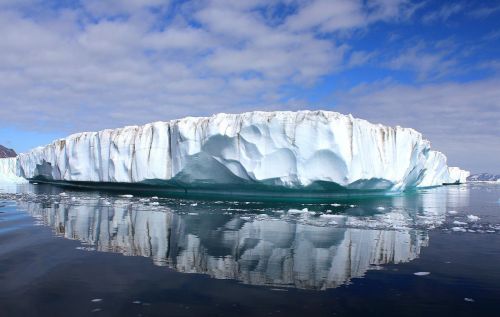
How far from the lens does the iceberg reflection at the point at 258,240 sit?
19.6 ft

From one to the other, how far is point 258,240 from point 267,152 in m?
9.45

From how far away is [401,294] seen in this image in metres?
4.93

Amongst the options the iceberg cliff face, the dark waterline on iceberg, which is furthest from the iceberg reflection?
the dark waterline on iceberg

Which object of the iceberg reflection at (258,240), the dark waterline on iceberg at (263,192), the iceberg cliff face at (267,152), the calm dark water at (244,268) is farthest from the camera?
the dark waterline on iceberg at (263,192)

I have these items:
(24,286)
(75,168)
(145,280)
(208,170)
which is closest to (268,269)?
(145,280)

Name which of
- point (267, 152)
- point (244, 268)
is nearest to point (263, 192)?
point (267, 152)

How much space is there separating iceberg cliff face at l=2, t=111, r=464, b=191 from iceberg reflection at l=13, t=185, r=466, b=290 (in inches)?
168

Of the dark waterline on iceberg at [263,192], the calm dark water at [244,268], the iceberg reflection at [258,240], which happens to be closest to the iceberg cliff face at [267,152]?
the dark waterline on iceberg at [263,192]

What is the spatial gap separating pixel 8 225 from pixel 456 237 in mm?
10143

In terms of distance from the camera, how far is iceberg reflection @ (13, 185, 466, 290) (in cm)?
598

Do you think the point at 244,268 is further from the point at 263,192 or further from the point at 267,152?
the point at 263,192

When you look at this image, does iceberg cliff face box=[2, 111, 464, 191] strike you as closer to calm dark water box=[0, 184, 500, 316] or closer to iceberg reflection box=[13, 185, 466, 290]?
iceberg reflection box=[13, 185, 466, 290]

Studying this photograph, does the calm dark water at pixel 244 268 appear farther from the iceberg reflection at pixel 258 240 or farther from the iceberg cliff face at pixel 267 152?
the iceberg cliff face at pixel 267 152

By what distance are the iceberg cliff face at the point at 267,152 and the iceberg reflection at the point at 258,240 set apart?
4.26m
